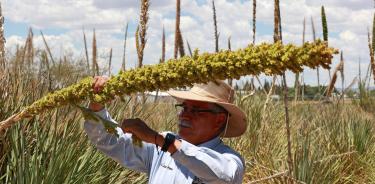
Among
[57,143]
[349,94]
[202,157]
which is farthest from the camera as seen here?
[349,94]

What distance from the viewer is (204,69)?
1.50 metres

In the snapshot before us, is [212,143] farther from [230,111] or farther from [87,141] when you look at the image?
[87,141]

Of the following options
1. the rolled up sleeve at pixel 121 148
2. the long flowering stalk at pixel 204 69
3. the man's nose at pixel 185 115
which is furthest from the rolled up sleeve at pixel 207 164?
the long flowering stalk at pixel 204 69

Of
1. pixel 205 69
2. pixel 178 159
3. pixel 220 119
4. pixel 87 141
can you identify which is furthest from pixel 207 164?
pixel 205 69

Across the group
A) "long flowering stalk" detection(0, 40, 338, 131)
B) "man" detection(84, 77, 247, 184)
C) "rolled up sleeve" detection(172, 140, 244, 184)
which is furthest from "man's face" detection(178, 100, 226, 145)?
"long flowering stalk" detection(0, 40, 338, 131)

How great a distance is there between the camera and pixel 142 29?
15.2ft

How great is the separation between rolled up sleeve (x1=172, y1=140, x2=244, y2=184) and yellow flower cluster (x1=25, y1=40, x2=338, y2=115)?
1.28 m

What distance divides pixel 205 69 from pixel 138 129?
1279 mm

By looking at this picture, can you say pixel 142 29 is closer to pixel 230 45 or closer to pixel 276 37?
pixel 276 37

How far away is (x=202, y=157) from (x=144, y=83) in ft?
4.98

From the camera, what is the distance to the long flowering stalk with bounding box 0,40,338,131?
1.37 meters

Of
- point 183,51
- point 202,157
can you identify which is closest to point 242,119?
point 202,157

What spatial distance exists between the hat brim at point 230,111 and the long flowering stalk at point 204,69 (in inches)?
72.2

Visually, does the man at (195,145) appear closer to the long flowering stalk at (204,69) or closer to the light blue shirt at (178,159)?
the light blue shirt at (178,159)
